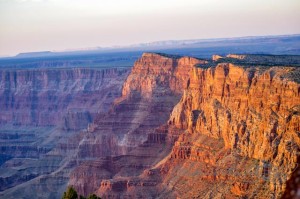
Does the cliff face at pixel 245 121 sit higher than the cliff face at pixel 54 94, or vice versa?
the cliff face at pixel 245 121

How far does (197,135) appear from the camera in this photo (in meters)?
64.1

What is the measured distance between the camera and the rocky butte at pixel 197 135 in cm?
4631

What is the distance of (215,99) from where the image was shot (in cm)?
6278

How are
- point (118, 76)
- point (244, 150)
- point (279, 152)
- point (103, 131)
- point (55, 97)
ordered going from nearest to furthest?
1. point (279, 152)
2. point (244, 150)
3. point (103, 131)
4. point (118, 76)
5. point (55, 97)

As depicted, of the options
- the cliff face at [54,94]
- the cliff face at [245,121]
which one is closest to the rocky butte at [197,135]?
the cliff face at [245,121]

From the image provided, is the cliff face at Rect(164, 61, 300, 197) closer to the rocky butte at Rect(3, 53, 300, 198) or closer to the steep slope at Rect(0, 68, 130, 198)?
the rocky butte at Rect(3, 53, 300, 198)

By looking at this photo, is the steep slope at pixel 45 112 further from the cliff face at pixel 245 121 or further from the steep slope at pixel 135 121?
the cliff face at pixel 245 121

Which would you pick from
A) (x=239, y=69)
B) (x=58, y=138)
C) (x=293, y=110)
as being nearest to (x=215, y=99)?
(x=239, y=69)

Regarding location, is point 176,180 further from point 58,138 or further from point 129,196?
point 58,138

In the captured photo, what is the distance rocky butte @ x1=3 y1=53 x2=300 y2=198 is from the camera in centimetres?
4631

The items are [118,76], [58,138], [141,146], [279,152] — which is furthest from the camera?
[118,76]

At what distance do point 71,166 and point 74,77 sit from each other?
215 feet

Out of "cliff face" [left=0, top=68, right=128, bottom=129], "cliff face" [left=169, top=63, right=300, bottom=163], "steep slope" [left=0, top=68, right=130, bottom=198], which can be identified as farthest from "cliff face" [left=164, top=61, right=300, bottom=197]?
"cliff face" [left=0, top=68, right=128, bottom=129]

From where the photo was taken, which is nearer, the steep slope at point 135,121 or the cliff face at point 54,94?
the steep slope at point 135,121
